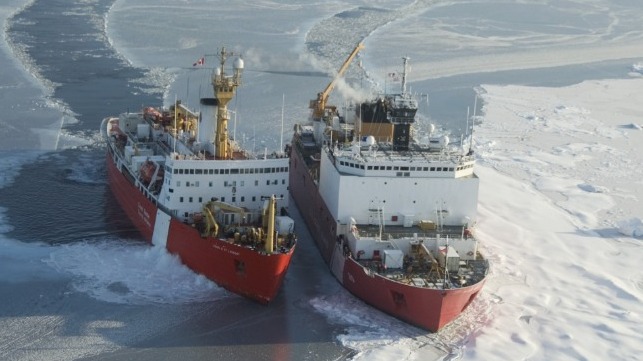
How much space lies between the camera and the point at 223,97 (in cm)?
2200

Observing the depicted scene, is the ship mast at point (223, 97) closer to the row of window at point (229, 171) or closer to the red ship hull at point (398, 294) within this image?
the row of window at point (229, 171)

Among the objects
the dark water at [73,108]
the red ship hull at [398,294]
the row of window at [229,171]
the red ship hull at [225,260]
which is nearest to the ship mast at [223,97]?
the row of window at [229,171]

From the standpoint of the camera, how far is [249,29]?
156 feet

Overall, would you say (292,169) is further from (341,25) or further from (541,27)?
(541,27)

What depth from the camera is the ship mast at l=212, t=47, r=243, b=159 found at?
71.6ft

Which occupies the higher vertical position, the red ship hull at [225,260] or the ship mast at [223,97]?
the ship mast at [223,97]

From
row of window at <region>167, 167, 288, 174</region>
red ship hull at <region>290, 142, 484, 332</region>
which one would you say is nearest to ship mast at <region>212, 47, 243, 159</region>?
row of window at <region>167, 167, 288, 174</region>

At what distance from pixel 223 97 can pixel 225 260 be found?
4398 mm

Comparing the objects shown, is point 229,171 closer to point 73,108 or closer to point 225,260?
point 225,260

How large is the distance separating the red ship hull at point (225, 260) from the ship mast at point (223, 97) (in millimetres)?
2248

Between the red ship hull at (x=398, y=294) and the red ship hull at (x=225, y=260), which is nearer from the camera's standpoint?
the red ship hull at (x=398, y=294)

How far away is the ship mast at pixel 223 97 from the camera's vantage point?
859 inches

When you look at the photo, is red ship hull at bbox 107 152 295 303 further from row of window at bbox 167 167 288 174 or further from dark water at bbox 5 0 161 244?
dark water at bbox 5 0 161 244

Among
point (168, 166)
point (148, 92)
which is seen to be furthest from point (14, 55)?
point (168, 166)
